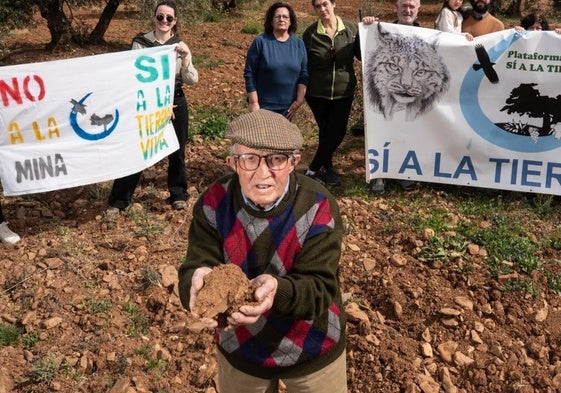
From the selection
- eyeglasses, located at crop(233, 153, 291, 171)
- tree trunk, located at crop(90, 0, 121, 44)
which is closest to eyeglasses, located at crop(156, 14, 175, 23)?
eyeglasses, located at crop(233, 153, 291, 171)

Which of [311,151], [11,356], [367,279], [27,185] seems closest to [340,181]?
[311,151]

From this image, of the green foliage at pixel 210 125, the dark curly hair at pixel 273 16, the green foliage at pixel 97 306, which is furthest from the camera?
the green foliage at pixel 210 125

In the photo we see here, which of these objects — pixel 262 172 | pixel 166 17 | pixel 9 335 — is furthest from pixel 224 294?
pixel 166 17

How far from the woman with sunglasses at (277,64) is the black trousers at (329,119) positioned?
285 mm

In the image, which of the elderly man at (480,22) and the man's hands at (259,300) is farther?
the elderly man at (480,22)

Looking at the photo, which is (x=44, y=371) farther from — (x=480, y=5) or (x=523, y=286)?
(x=480, y=5)

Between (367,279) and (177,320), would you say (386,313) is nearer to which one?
(367,279)

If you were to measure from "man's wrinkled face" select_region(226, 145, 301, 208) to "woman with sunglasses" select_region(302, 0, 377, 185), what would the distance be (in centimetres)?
298

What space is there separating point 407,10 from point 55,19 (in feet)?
26.0

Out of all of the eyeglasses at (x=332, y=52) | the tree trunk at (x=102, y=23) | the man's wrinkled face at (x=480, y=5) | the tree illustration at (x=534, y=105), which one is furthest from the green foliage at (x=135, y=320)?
the tree trunk at (x=102, y=23)

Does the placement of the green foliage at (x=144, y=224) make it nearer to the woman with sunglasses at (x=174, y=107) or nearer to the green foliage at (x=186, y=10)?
the woman with sunglasses at (x=174, y=107)

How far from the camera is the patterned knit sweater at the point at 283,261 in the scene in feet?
6.40

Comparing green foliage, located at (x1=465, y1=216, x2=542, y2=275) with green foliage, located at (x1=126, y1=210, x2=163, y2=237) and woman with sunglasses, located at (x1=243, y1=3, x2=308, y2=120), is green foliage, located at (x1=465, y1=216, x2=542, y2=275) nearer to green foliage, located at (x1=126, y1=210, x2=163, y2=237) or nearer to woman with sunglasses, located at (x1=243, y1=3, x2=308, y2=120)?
woman with sunglasses, located at (x1=243, y1=3, x2=308, y2=120)

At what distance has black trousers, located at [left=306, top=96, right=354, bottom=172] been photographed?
4.95 metres
